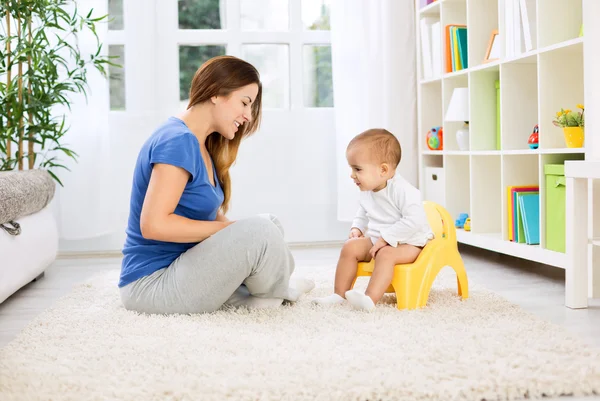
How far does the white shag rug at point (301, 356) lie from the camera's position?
4.28 feet

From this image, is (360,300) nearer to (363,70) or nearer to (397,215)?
(397,215)

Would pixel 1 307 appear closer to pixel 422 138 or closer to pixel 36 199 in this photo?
pixel 36 199

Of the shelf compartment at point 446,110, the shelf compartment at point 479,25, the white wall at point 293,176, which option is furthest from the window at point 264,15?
the shelf compartment at point 479,25

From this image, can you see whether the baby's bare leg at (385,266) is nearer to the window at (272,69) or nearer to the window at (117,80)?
the window at (272,69)

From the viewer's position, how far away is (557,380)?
1.34m

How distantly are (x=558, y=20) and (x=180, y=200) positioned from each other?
5.13ft

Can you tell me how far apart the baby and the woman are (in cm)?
22

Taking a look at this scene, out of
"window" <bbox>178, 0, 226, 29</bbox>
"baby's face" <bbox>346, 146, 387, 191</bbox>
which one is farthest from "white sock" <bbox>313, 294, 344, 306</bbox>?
"window" <bbox>178, 0, 226, 29</bbox>

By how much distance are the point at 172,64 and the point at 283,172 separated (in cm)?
82

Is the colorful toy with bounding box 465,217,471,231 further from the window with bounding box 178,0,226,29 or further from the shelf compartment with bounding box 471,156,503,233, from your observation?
the window with bounding box 178,0,226,29

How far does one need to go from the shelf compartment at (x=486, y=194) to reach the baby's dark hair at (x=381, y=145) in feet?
3.79

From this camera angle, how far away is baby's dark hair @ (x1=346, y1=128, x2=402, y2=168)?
2064mm

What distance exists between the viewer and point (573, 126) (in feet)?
7.89

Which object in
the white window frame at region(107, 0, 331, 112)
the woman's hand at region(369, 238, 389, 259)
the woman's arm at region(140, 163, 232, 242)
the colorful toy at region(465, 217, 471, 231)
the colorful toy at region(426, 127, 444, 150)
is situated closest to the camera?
the woman's arm at region(140, 163, 232, 242)
